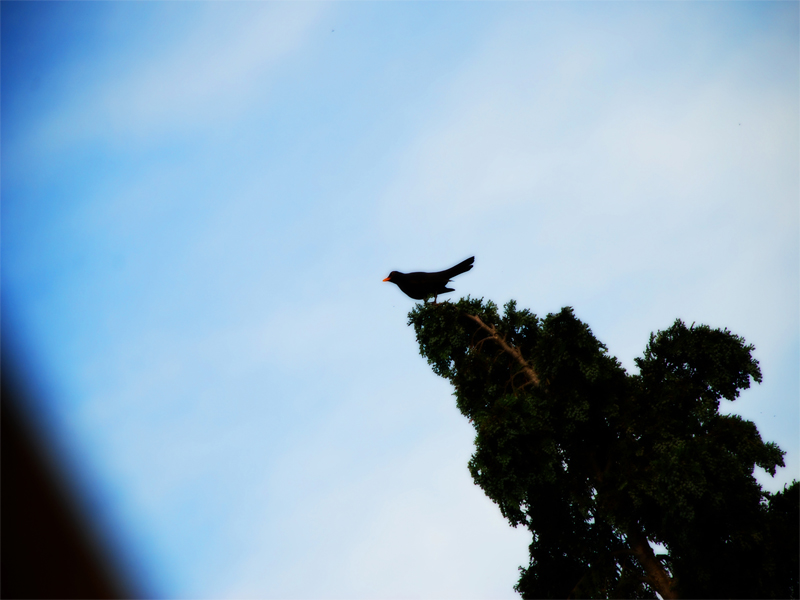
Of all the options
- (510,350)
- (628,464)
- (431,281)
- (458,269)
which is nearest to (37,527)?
(628,464)

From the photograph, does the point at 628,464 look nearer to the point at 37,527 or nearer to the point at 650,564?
the point at 650,564

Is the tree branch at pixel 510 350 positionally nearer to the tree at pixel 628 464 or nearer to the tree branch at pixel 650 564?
the tree at pixel 628 464

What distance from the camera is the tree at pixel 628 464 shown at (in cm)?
947

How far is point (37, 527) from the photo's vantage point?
9.95 ft

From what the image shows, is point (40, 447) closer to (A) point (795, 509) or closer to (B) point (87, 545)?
(B) point (87, 545)

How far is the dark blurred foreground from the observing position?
284cm

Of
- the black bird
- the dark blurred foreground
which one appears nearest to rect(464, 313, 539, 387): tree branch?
the black bird

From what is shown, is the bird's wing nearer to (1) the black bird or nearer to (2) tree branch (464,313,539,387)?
(1) the black bird

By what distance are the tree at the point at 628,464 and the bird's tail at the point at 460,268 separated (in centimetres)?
223

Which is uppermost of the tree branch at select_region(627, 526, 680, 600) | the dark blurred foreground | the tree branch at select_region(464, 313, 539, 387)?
the tree branch at select_region(464, 313, 539, 387)

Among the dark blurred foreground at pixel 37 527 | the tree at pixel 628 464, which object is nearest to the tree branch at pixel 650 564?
the tree at pixel 628 464

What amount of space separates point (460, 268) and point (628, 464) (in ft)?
20.2

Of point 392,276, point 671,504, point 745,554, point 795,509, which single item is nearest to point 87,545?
point 671,504

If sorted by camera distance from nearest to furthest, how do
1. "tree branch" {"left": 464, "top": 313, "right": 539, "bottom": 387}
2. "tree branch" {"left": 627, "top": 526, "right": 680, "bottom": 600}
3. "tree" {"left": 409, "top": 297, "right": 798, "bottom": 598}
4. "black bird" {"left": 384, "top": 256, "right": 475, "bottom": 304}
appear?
1. "tree" {"left": 409, "top": 297, "right": 798, "bottom": 598}
2. "tree branch" {"left": 627, "top": 526, "right": 680, "bottom": 600}
3. "tree branch" {"left": 464, "top": 313, "right": 539, "bottom": 387}
4. "black bird" {"left": 384, "top": 256, "right": 475, "bottom": 304}
